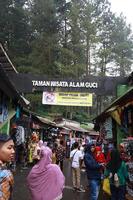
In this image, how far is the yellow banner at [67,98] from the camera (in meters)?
19.2

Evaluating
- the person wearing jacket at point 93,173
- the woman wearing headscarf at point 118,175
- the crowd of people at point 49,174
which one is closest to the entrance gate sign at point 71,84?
the crowd of people at point 49,174

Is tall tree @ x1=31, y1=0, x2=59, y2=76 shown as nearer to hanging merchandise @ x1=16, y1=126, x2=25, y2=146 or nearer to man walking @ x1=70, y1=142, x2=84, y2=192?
hanging merchandise @ x1=16, y1=126, x2=25, y2=146

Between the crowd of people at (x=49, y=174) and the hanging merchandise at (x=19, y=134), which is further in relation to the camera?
the hanging merchandise at (x=19, y=134)

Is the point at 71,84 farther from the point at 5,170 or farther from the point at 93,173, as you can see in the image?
the point at 5,170

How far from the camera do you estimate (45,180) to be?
6.52 meters

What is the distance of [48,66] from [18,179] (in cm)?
3046

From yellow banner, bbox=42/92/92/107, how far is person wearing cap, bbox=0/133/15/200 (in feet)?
49.4

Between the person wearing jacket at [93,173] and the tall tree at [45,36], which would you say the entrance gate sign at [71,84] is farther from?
the tall tree at [45,36]

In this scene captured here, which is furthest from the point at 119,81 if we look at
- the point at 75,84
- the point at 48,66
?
the point at 48,66

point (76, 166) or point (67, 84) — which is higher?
point (67, 84)

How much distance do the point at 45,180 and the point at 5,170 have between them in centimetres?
262

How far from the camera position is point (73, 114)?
190 ft

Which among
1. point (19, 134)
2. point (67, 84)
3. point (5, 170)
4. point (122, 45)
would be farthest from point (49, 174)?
point (122, 45)

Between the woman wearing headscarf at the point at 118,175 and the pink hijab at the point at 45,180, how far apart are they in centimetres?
371
